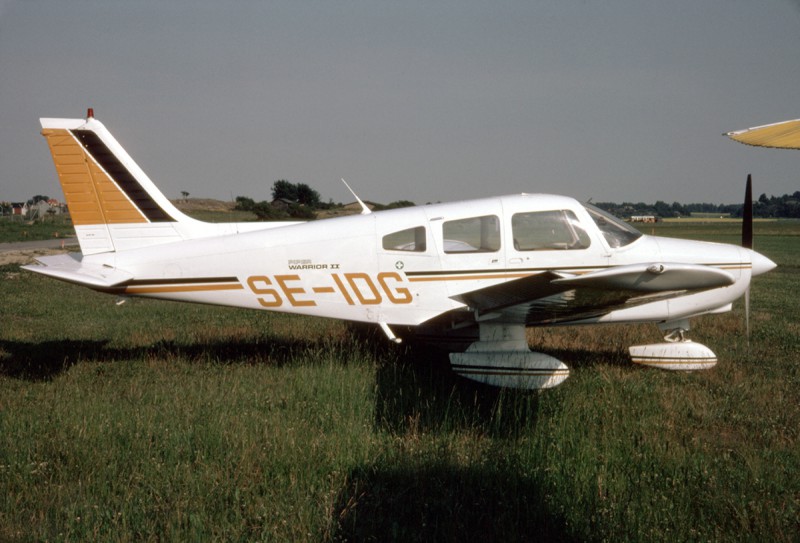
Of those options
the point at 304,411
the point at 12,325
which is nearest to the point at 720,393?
the point at 304,411

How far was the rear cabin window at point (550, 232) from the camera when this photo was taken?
645 cm

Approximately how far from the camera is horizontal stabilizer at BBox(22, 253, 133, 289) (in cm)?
595

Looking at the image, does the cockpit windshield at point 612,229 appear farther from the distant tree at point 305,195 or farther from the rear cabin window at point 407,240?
the distant tree at point 305,195

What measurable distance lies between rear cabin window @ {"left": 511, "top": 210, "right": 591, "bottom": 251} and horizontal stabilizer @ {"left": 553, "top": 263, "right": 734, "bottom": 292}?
1791mm

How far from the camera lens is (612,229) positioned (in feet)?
21.9

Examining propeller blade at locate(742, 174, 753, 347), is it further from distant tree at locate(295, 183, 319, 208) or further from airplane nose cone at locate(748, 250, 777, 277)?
distant tree at locate(295, 183, 319, 208)

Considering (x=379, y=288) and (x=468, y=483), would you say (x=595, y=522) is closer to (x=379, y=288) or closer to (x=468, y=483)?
(x=468, y=483)

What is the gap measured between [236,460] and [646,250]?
5.14 metres

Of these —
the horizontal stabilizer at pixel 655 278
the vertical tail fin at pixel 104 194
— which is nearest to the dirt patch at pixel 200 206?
the vertical tail fin at pixel 104 194

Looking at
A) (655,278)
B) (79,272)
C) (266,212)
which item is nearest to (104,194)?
(79,272)

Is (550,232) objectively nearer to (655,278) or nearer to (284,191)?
(655,278)

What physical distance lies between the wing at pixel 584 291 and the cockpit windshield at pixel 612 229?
0.89 m

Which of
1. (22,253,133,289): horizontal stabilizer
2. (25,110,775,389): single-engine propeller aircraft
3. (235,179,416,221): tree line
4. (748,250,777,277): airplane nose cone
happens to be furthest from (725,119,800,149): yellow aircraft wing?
(235,179,416,221): tree line

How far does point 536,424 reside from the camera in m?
5.03
